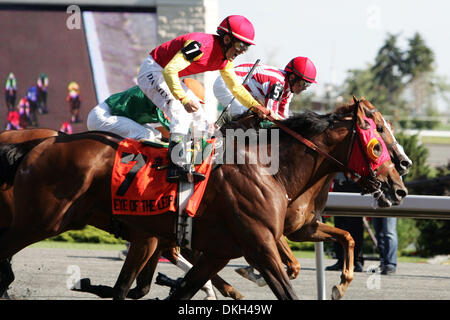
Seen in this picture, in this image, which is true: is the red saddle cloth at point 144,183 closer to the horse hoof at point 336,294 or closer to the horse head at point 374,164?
the horse head at point 374,164

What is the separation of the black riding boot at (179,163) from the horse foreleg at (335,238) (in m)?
1.34

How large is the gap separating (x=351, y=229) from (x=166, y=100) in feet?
12.7

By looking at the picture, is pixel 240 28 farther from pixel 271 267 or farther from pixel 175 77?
pixel 271 267

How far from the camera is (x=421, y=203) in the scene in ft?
21.1

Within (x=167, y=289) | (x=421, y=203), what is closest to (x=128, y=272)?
(x=167, y=289)

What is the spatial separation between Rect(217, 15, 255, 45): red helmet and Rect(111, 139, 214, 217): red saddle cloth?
0.85m

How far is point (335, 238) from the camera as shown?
6.13m

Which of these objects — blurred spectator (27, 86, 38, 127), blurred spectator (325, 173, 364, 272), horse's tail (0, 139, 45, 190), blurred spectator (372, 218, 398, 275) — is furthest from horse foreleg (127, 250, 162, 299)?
blurred spectator (27, 86, 38, 127)

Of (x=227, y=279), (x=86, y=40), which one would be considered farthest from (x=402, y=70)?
(x=227, y=279)

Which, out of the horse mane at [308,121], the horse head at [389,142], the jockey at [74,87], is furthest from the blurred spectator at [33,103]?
the horse head at [389,142]

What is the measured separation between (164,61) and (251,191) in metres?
1.17

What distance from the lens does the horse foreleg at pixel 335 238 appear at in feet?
19.2
